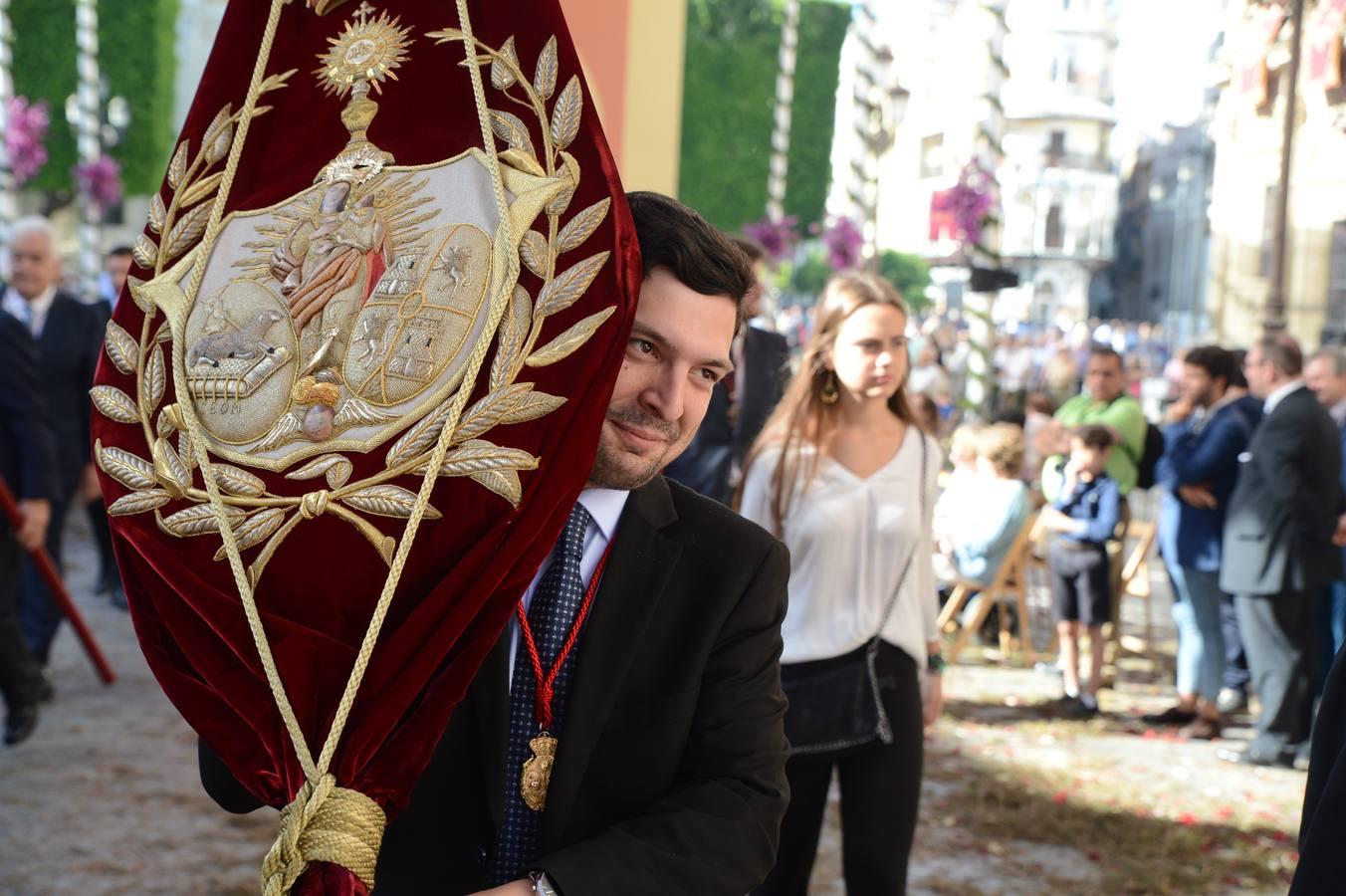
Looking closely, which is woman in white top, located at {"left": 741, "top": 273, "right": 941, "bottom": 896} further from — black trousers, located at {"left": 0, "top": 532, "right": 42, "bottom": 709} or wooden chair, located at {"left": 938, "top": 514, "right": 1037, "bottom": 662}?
wooden chair, located at {"left": 938, "top": 514, "right": 1037, "bottom": 662}

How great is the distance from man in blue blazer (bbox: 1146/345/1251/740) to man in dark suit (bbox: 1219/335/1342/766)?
1.06 ft

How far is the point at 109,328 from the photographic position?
1.78m

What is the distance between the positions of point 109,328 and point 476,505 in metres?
A: 0.59

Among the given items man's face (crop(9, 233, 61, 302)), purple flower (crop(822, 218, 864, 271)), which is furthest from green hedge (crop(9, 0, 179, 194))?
man's face (crop(9, 233, 61, 302))

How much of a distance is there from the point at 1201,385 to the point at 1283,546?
3.74 ft

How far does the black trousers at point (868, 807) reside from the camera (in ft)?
11.0

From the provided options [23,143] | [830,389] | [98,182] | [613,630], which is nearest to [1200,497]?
[830,389]

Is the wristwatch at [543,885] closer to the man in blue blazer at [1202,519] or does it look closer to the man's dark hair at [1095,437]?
the man in blue blazer at [1202,519]

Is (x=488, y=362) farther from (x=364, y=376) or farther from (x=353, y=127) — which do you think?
(x=353, y=127)

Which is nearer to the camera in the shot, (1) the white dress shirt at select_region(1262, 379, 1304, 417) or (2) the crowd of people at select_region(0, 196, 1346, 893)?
(2) the crowd of people at select_region(0, 196, 1346, 893)

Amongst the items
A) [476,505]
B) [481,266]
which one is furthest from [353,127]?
[476,505]

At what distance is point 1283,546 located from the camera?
6551 millimetres

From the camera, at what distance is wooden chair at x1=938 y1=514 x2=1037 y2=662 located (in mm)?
8180

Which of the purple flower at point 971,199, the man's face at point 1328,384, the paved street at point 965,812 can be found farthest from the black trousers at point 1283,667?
the purple flower at point 971,199
